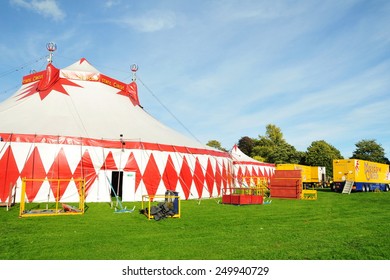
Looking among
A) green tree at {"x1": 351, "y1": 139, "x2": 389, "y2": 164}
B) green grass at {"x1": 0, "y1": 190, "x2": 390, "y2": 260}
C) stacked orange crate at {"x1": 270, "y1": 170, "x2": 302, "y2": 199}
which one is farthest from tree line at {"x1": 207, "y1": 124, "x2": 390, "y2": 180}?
green grass at {"x1": 0, "y1": 190, "x2": 390, "y2": 260}

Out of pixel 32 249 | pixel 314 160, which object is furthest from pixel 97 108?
pixel 314 160

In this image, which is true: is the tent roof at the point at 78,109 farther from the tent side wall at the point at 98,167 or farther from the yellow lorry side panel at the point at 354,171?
the yellow lorry side panel at the point at 354,171

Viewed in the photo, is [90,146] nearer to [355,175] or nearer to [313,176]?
[355,175]

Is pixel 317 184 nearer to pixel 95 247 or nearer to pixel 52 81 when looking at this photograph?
pixel 52 81

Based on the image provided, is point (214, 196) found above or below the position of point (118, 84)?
below

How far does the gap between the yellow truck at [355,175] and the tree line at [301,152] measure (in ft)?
58.2

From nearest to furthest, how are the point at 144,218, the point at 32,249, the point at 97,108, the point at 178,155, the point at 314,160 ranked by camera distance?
the point at 32,249, the point at 144,218, the point at 178,155, the point at 97,108, the point at 314,160

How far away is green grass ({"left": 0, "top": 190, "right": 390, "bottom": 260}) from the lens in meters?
5.11

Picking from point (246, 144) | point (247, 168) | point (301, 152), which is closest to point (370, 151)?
point (301, 152)

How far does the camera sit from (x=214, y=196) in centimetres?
1895

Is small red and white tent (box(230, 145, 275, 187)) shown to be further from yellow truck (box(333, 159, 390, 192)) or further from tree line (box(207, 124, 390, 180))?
tree line (box(207, 124, 390, 180))

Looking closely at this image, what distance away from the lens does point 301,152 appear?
5066 centimetres

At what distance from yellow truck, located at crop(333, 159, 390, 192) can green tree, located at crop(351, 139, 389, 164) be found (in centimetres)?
3362
